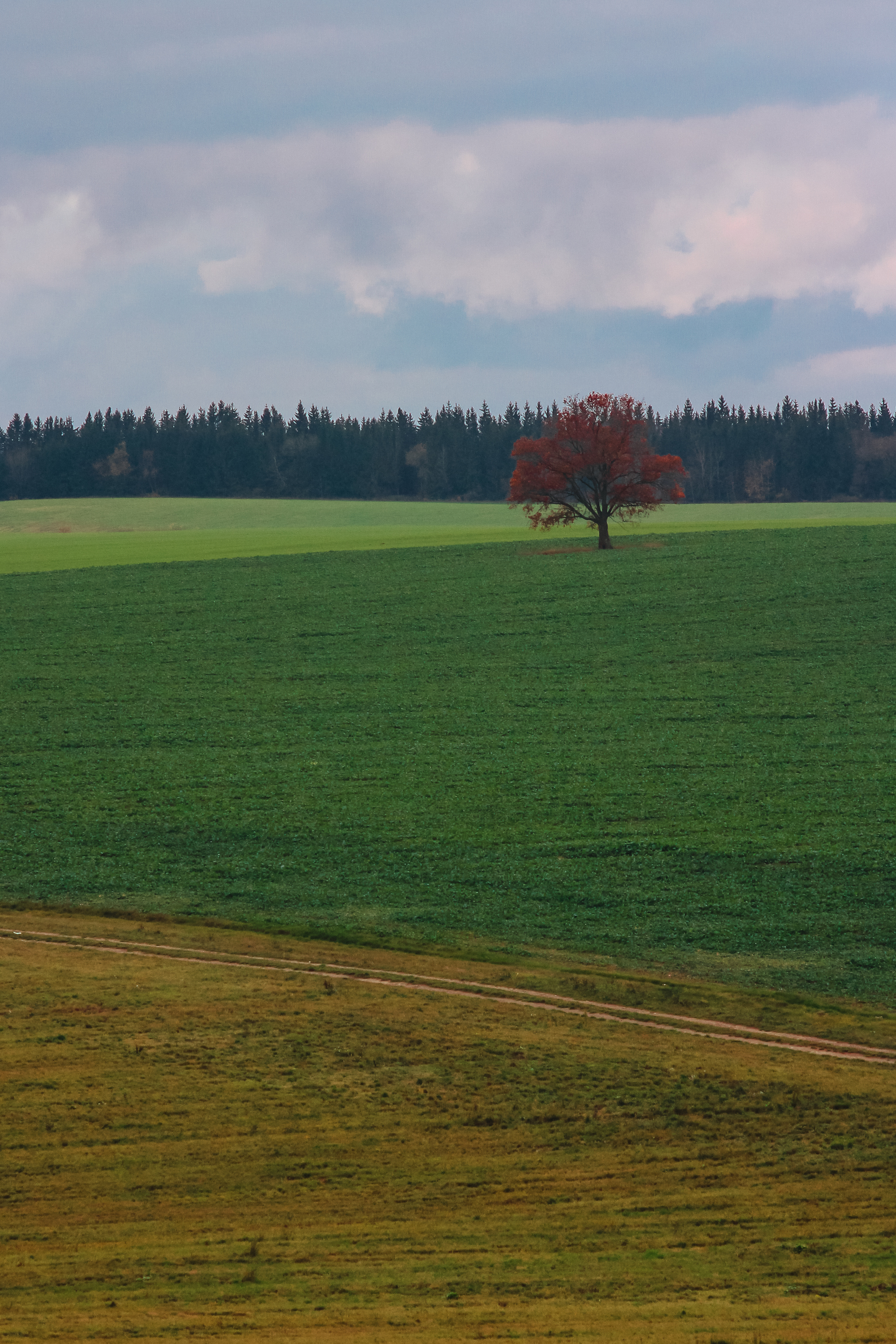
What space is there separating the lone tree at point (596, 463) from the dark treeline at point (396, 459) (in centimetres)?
7549

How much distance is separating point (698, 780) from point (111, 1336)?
16725 mm

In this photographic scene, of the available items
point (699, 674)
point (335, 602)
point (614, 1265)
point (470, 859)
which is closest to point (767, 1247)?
point (614, 1265)

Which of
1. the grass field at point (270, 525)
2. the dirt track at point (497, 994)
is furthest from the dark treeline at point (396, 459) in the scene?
the dirt track at point (497, 994)

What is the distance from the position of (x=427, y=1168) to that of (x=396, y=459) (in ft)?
410

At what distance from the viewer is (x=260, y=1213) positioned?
9.02m

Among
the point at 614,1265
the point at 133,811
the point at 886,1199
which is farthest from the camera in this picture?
the point at 133,811

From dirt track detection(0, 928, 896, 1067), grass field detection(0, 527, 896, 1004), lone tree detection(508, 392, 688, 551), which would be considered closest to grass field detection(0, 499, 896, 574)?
lone tree detection(508, 392, 688, 551)

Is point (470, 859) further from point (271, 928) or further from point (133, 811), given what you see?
point (133, 811)

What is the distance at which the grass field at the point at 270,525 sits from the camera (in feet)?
195

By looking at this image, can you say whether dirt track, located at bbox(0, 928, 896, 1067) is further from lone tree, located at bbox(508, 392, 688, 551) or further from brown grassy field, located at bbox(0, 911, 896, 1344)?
lone tree, located at bbox(508, 392, 688, 551)

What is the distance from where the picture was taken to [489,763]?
78.2 ft

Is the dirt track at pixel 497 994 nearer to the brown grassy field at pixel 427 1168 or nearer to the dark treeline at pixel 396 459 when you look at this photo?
the brown grassy field at pixel 427 1168

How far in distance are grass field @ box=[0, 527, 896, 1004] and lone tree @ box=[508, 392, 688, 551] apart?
24.5 feet

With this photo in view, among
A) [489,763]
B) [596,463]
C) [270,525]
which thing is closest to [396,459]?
[270,525]
